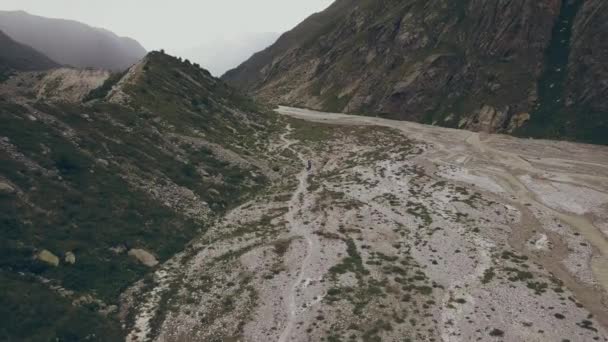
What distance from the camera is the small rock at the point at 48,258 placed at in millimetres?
32625

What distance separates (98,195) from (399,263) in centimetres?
3190

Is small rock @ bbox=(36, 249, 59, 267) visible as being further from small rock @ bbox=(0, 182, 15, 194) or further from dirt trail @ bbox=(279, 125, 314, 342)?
dirt trail @ bbox=(279, 125, 314, 342)

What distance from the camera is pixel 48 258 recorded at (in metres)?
32.9

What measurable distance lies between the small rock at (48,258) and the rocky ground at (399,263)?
623 centimetres

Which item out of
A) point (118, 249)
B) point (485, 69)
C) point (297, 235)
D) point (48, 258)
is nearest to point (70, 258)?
point (48, 258)

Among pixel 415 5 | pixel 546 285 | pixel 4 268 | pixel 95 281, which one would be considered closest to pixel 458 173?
pixel 546 285

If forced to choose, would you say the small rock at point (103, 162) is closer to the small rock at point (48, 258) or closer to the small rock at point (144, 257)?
the small rock at point (144, 257)

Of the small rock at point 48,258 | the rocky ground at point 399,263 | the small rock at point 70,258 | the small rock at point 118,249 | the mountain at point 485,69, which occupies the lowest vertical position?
the rocky ground at point 399,263

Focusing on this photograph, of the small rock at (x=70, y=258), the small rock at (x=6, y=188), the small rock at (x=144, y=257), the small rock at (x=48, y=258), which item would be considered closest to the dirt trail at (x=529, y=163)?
the small rock at (x=144, y=257)

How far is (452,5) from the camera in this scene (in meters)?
134

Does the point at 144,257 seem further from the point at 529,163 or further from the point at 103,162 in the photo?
the point at 529,163

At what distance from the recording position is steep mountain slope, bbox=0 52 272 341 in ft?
97.5

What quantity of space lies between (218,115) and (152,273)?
5617cm

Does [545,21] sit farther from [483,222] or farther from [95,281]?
[95,281]
